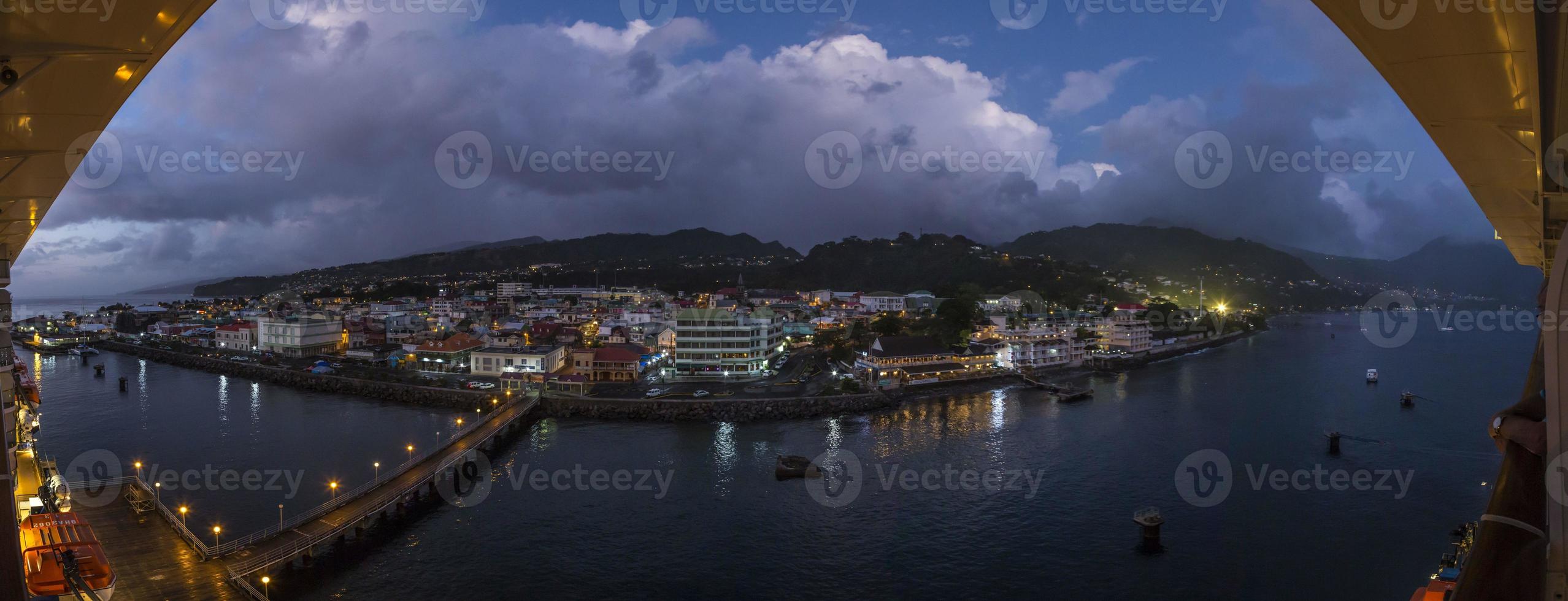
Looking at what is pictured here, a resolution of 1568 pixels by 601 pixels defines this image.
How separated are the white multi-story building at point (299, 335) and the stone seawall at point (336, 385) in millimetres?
1399

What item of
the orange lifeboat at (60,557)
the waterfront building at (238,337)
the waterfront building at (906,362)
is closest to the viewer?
the orange lifeboat at (60,557)

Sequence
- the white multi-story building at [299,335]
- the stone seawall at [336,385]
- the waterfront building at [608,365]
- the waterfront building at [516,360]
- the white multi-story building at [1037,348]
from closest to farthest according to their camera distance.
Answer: the stone seawall at [336,385] < the waterfront building at [608,365] < the waterfront building at [516,360] < the white multi-story building at [1037,348] < the white multi-story building at [299,335]

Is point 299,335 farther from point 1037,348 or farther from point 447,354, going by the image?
point 1037,348

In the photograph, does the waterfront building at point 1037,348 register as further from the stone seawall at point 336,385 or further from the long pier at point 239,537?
the long pier at point 239,537

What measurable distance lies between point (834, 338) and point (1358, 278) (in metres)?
62.3

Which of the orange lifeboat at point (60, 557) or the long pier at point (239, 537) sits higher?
the orange lifeboat at point (60, 557)

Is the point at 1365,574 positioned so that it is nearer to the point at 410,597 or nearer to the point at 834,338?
the point at 410,597

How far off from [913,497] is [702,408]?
4601 millimetres

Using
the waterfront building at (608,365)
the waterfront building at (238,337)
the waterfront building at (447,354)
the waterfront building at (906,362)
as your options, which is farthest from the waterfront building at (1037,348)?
the waterfront building at (238,337)

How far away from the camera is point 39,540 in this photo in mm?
3316

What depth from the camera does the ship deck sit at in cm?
413

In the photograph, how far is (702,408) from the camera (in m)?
10.8

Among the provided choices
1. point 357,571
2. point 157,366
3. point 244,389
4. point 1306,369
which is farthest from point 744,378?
point 157,366

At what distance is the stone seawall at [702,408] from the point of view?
35.1 ft
